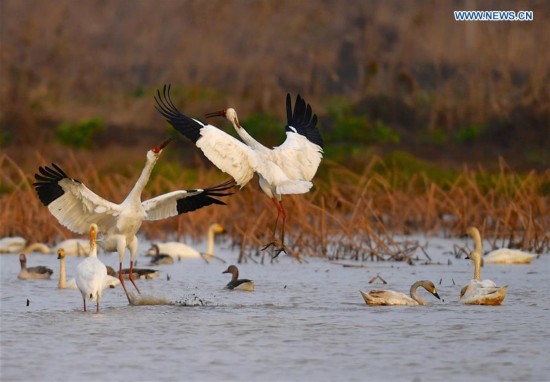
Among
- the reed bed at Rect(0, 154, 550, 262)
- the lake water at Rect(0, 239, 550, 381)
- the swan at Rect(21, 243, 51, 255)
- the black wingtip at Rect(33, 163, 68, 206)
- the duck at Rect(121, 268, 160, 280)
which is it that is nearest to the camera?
the lake water at Rect(0, 239, 550, 381)

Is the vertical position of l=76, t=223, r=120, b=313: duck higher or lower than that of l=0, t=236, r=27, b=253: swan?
lower

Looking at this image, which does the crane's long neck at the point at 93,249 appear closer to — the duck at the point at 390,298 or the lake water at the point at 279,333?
the lake water at the point at 279,333

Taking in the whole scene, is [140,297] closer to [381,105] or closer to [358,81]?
[381,105]

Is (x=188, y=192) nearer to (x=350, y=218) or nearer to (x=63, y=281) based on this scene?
(x=63, y=281)

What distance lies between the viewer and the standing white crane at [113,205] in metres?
9.29

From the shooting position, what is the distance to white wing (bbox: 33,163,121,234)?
9.24 metres

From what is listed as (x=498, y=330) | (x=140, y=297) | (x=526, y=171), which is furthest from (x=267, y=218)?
(x=526, y=171)

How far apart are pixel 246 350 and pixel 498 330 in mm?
1668

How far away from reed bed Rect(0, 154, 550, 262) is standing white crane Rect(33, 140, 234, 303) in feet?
4.95

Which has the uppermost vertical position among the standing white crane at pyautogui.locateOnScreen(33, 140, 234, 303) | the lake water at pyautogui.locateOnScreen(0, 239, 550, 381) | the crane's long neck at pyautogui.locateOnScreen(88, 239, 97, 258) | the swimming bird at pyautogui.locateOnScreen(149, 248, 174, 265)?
the standing white crane at pyautogui.locateOnScreen(33, 140, 234, 303)

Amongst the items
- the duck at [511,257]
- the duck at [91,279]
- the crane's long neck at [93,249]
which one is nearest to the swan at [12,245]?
the crane's long neck at [93,249]

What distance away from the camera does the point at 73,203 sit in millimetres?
9484

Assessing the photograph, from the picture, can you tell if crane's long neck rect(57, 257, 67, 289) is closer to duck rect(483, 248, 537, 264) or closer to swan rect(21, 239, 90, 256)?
swan rect(21, 239, 90, 256)

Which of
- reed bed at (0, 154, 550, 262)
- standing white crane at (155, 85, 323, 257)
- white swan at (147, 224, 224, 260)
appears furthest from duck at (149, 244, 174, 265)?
standing white crane at (155, 85, 323, 257)
